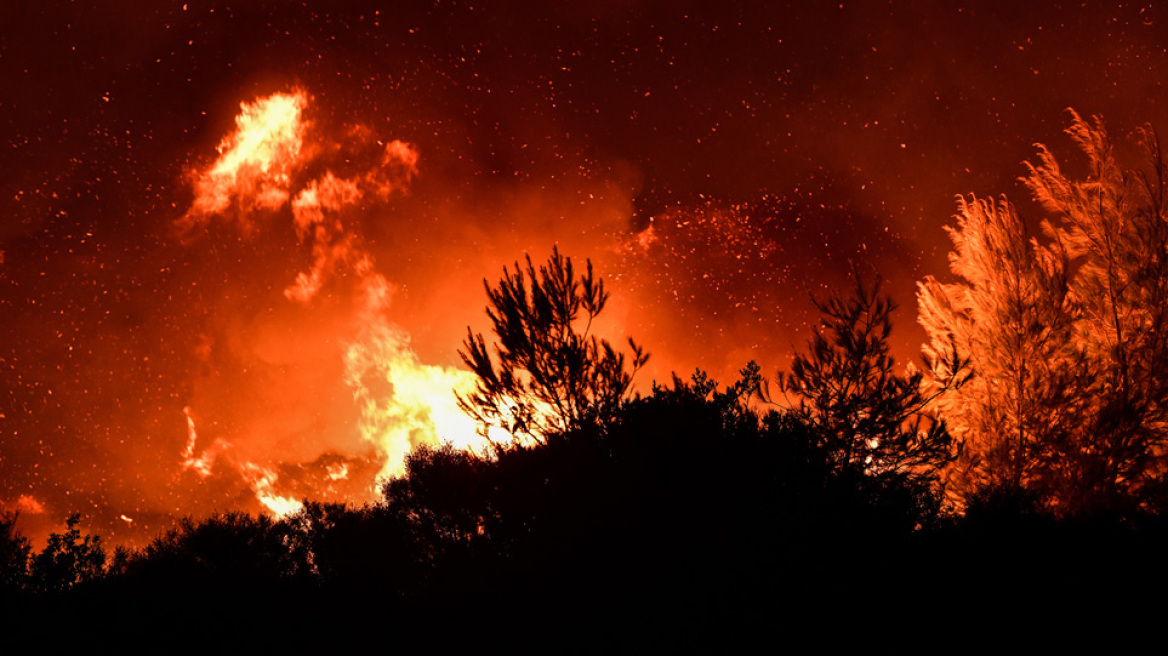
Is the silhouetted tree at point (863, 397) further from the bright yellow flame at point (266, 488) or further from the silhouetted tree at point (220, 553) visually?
the bright yellow flame at point (266, 488)

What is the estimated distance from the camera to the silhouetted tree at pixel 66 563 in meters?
11.9

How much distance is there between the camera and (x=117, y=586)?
39.4ft

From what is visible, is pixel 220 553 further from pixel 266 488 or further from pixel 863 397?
pixel 266 488

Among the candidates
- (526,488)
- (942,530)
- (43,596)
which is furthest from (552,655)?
(43,596)

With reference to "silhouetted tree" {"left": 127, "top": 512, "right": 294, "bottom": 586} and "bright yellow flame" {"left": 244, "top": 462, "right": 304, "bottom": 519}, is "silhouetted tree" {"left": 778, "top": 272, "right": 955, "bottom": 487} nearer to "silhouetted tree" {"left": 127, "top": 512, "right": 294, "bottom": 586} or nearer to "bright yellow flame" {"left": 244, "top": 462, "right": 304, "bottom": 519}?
"silhouetted tree" {"left": 127, "top": 512, "right": 294, "bottom": 586}

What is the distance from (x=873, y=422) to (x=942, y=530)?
8.97 ft

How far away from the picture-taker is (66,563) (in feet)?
39.5

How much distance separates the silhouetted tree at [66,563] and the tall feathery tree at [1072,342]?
69.9ft

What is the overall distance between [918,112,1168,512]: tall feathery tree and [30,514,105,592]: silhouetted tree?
2132cm

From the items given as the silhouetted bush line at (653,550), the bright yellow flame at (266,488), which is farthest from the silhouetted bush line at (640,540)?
the bright yellow flame at (266,488)

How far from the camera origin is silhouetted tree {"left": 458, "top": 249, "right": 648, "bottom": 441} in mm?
11953

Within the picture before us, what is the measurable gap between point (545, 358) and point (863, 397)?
7040mm

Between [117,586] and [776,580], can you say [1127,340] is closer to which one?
[776,580]

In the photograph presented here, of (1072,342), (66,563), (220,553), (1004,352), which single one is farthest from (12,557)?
(1072,342)
